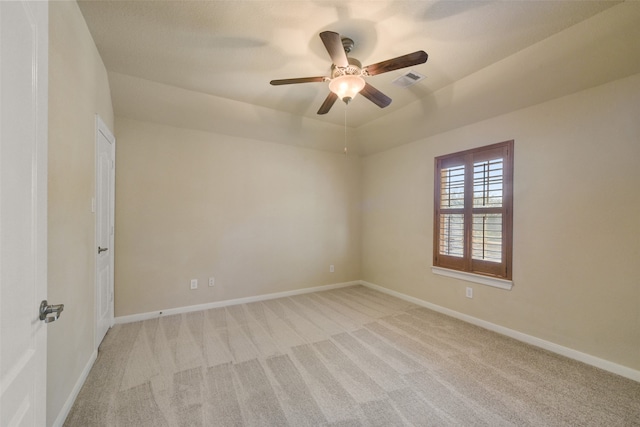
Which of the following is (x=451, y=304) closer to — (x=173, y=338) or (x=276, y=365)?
(x=276, y=365)

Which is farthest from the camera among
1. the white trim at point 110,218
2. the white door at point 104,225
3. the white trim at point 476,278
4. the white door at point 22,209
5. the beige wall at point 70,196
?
the white trim at point 476,278

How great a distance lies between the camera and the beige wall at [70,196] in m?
1.54

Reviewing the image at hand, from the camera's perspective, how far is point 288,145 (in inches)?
171

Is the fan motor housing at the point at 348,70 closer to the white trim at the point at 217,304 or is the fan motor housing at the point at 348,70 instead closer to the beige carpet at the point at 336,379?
the beige carpet at the point at 336,379

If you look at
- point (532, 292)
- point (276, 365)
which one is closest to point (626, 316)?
point (532, 292)

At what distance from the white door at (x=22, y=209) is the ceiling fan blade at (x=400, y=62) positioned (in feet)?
5.81

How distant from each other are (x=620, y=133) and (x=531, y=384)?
2.23 metres

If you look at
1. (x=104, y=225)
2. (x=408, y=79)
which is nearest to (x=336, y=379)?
(x=104, y=225)

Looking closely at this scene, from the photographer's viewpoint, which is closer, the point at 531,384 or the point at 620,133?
the point at 531,384

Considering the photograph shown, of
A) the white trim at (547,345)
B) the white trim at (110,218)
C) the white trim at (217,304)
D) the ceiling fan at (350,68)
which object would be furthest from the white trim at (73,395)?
the white trim at (547,345)

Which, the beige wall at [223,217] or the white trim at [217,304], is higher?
the beige wall at [223,217]

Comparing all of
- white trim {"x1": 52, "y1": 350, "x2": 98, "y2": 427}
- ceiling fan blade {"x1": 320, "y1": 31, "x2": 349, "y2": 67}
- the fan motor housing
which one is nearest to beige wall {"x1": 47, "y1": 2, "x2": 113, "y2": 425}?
white trim {"x1": 52, "y1": 350, "x2": 98, "y2": 427}

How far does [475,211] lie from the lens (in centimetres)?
322

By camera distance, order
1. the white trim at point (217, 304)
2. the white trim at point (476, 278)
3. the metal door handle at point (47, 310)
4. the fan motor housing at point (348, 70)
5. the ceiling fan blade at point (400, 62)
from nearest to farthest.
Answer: the metal door handle at point (47, 310)
the ceiling fan blade at point (400, 62)
the fan motor housing at point (348, 70)
the white trim at point (476, 278)
the white trim at point (217, 304)
